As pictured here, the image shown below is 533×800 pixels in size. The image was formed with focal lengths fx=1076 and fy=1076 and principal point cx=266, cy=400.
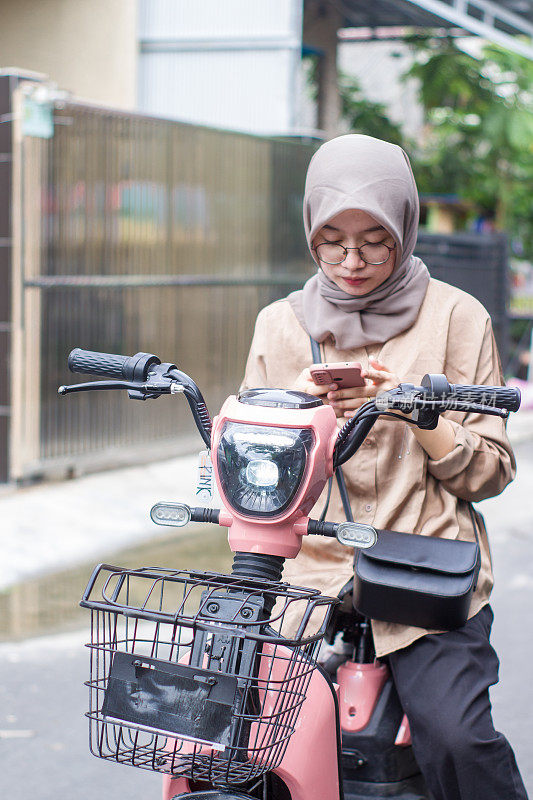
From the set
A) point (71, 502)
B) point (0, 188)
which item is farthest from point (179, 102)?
point (71, 502)

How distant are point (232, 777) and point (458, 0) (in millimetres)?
11685

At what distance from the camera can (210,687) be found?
5.50 feet

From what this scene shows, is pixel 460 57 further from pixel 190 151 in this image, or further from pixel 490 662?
pixel 490 662

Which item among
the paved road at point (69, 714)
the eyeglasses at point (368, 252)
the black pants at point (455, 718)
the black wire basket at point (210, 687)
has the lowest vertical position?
the paved road at point (69, 714)

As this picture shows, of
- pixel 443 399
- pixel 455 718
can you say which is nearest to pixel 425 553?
pixel 455 718

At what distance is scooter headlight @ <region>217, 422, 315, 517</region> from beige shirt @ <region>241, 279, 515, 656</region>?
51 centimetres

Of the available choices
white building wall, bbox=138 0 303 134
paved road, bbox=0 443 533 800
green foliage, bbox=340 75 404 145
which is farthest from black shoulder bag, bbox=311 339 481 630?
green foliage, bbox=340 75 404 145

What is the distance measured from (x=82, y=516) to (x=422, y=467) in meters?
4.88

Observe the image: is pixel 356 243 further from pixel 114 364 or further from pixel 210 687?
pixel 210 687

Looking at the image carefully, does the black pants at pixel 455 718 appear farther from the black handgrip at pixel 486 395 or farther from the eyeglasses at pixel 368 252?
the eyeglasses at pixel 368 252

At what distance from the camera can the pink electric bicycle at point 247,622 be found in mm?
1683

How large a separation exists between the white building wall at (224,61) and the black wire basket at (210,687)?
30.3ft

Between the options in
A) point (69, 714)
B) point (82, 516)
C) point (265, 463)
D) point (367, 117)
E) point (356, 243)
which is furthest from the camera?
point (367, 117)

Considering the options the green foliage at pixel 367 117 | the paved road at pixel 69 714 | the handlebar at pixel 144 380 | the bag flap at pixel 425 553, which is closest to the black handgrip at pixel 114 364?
the handlebar at pixel 144 380
